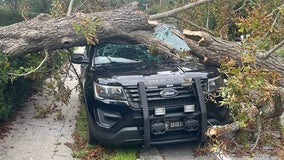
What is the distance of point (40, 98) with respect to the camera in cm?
957

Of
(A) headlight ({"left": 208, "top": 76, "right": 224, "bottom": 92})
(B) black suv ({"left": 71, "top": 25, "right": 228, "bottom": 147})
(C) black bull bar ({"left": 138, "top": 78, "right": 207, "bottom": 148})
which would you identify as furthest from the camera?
(A) headlight ({"left": 208, "top": 76, "right": 224, "bottom": 92})

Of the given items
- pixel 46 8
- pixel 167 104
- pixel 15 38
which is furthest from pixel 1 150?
pixel 46 8

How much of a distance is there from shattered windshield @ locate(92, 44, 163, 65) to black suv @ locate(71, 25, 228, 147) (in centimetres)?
92

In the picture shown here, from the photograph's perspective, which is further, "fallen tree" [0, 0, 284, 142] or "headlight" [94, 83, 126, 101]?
"fallen tree" [0, 0, 284, 142]

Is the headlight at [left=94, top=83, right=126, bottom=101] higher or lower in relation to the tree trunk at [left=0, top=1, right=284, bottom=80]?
lower

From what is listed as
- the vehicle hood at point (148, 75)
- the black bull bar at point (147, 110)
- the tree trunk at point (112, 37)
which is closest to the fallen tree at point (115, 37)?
the tree trunk at point (112, 37)

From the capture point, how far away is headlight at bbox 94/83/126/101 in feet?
18.5

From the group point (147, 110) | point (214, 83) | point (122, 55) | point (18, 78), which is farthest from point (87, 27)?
point (214, 83)

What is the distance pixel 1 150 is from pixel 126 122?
7.10 feet

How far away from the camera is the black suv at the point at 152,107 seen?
5.52 meters

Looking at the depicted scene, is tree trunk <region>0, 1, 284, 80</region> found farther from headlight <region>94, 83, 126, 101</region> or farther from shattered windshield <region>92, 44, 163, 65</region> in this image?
headlight <region>94, 83, 126, 101</region>

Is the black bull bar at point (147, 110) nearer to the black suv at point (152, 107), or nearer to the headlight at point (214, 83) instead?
the black suv at point (152, 107)

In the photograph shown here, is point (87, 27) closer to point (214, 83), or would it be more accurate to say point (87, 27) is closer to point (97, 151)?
point (97, 151)

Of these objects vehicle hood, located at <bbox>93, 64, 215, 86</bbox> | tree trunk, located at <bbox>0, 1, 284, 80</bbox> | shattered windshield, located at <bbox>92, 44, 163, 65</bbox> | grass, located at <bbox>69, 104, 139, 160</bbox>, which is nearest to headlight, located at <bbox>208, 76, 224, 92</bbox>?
vehicle hood, located at <bbox>93, 64, 215, 86</bbox>
